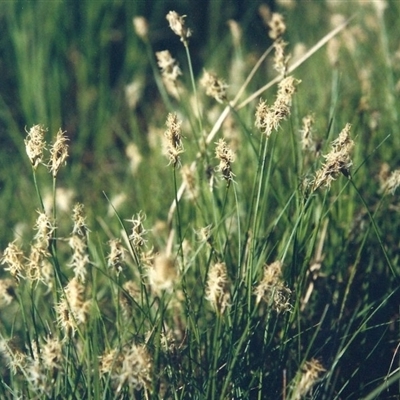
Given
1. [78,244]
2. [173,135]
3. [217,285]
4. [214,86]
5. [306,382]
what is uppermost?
[214,86]

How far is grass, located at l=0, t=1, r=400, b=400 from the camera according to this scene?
1.01 m

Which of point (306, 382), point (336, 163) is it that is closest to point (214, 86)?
point (336, 163)

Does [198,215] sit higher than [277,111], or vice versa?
[277,111]

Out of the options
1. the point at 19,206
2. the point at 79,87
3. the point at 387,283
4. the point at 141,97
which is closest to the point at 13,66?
the point at 79,87

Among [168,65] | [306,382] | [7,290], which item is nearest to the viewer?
[306,382]

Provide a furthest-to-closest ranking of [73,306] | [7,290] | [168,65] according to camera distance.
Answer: [168,65] < [7,290] < [73,306]

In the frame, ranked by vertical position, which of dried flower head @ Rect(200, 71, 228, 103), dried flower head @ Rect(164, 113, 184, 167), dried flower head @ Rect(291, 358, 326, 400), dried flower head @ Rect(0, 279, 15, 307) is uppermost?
dried flower head @ Rect(200, 71, 228, 103)

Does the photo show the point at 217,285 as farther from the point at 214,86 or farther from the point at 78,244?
the point at 214,86

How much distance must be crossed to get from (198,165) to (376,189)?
49cm

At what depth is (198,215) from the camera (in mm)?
1495

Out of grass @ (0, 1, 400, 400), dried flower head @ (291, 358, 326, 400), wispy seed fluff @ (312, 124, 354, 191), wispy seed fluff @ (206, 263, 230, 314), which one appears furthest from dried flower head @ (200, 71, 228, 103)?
dried flower head @ (291, 358, 326, 400)

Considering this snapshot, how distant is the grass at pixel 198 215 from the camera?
3.31 feet

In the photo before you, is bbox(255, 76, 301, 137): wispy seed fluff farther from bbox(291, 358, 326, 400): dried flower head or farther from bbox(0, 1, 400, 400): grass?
bbox(291, 358, 326, 400): dried flower head

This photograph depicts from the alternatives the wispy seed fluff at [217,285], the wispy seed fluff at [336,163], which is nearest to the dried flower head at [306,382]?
the wispy seed fluff at [217,285]
